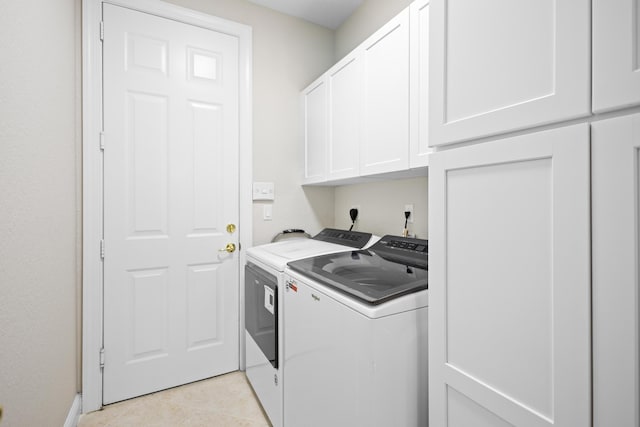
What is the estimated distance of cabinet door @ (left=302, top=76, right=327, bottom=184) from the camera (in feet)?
6.77

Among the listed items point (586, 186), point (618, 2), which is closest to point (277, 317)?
point (586, 186)

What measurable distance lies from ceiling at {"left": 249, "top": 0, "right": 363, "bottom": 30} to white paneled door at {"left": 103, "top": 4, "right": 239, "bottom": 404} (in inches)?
18.1

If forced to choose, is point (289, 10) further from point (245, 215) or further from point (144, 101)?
point (245, 215)

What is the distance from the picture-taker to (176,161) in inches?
76.8

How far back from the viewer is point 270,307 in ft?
5.13

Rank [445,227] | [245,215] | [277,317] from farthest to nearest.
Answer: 1. [245,215]
2. [277,317]
3. [445,227]

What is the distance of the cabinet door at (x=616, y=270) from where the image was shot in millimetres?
497

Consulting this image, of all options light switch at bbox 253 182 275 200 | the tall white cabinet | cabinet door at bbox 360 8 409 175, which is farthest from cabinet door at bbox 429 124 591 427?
light switch at bbox 253 182 275 200

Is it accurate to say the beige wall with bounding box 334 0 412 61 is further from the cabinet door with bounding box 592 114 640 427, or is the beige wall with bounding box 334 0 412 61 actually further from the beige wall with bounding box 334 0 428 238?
the cabinet door with bounding box 592 114 640 427

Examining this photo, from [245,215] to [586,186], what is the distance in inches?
75.6

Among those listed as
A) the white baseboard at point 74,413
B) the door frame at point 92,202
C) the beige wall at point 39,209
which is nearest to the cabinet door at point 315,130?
the door frame at point 92,202

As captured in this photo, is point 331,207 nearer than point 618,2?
No

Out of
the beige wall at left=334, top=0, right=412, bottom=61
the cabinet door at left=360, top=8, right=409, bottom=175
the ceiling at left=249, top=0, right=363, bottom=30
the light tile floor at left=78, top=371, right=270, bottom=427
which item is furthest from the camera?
the ceiling at left=249, top=0, right=363, bottom=30

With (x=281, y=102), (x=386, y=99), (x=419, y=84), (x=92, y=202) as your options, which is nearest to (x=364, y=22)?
(x=281, y=102)
